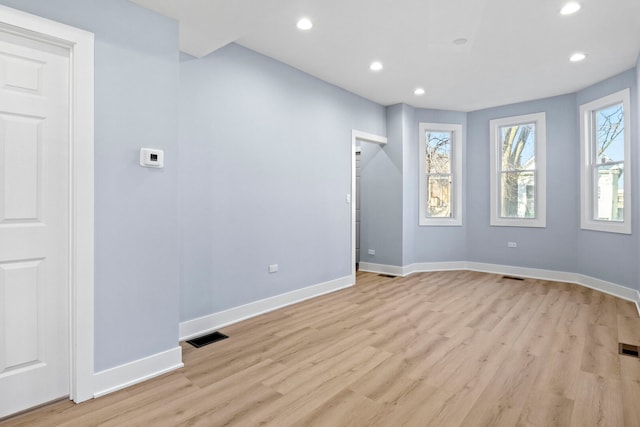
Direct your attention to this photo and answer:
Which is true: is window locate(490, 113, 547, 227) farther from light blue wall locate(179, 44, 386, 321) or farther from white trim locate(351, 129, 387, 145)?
light blue wall locate(179, 44, 386, 321)

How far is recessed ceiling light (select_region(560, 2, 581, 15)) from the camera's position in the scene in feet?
9.11

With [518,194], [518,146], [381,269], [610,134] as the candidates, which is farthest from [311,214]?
[610,134]

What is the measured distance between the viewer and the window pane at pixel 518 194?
560 cm

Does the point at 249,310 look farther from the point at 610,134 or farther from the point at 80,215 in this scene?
the point at 610,134

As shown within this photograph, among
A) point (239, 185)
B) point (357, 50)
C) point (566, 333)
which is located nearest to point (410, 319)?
point (566, 333)

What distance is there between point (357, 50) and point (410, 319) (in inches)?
112

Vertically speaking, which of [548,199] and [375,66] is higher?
[375,66]

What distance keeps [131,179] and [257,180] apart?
1482 mm

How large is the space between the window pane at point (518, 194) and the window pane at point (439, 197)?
858 millimetres

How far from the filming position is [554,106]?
5.27 meters

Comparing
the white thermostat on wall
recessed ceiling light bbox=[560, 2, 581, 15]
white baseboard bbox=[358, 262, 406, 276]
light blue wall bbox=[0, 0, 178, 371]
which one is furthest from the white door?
white baseboard bbox=[358, 262, 406, 276]

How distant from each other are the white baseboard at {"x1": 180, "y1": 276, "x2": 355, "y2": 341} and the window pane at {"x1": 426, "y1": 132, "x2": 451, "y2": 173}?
280 cm

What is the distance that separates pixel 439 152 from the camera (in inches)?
243

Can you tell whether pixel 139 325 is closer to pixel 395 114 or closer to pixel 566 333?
pixel 566 333
